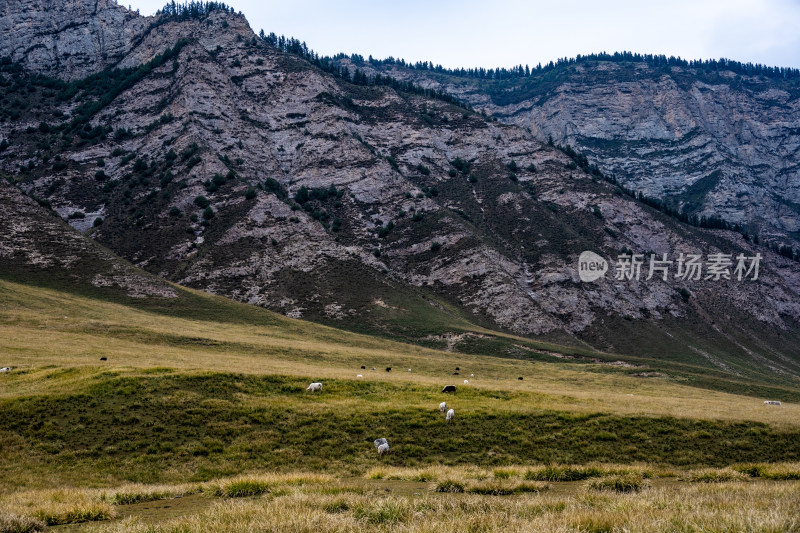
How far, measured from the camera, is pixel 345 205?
474ft

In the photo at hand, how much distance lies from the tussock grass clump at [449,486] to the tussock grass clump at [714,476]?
876 centimetres

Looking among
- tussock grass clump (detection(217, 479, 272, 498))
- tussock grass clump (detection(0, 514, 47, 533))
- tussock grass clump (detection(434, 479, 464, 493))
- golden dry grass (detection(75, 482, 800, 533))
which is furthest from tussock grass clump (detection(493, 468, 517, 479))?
tussock grass clump (detection(0, 514, 47, 533))

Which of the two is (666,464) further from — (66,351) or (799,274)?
(799,274)

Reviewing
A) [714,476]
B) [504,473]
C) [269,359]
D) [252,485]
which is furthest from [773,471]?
[269,359]

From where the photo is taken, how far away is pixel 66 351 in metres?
41.8

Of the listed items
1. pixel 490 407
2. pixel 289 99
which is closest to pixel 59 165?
pixel 289 99

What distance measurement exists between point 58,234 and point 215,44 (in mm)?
136548

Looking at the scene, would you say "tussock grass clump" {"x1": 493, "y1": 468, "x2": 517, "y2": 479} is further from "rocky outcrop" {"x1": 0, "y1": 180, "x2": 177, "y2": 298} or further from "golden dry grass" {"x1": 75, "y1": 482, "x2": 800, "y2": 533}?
"rocky outcrop" {"x1": 0, "y1": 180, "x2": 177, "y2": 298}

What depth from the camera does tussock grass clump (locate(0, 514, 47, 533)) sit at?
9.57 meters

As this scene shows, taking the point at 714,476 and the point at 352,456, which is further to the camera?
the point at 352,456

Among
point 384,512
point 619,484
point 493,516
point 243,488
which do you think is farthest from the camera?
point 619,484

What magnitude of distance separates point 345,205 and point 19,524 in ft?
450

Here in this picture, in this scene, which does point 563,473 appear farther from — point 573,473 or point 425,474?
point 425,474

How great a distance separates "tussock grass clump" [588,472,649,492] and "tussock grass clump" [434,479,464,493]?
3986 mm
